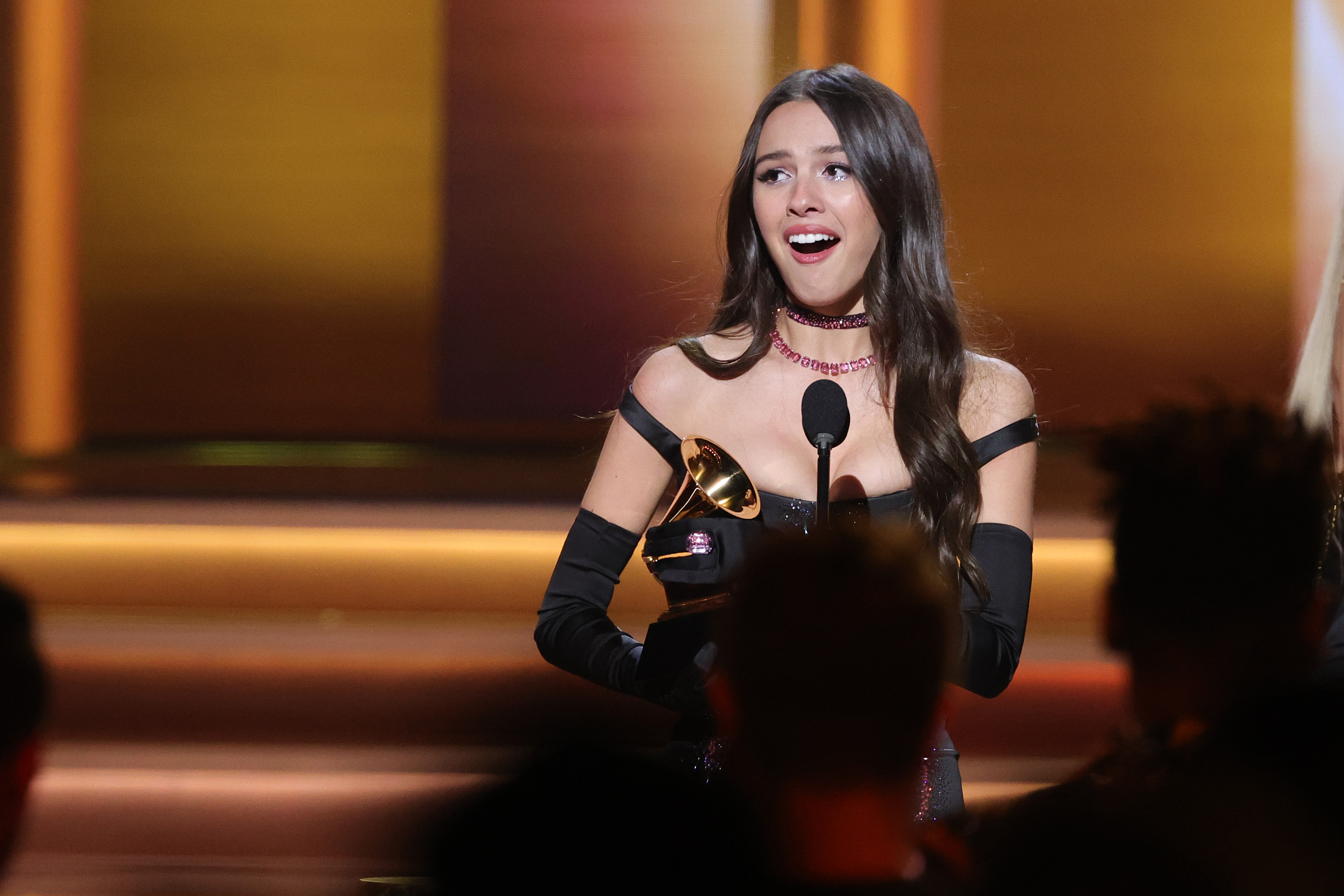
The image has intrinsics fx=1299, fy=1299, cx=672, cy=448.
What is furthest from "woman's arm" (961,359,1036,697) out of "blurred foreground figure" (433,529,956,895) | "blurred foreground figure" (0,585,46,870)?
"blurred foreground figure" (0,585,46,870)

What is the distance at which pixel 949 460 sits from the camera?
5.13 feet

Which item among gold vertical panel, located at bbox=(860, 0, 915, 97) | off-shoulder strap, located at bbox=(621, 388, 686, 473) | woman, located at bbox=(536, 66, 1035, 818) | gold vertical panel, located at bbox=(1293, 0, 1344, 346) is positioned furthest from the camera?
gold vertical panel, located at bbox=(1293, 0, 1344, 346)

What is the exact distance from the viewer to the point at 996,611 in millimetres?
1504

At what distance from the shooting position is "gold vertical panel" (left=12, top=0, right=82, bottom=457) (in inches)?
155

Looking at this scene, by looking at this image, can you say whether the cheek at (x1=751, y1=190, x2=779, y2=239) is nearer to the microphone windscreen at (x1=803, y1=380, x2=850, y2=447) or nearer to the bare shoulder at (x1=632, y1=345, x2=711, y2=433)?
the bare shoulder at (x1=632, y1=345, x2=711, y2=433)

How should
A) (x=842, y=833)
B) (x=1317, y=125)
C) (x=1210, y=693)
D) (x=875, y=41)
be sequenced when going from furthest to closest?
(x=1317, y=125), (x=875, y=41), (x=1210, y=693), (x=842, y=833)

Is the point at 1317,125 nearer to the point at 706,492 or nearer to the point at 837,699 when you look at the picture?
the point at 706,492

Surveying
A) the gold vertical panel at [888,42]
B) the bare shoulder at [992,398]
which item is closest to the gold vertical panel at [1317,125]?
the gold vertical panel at [888,42]

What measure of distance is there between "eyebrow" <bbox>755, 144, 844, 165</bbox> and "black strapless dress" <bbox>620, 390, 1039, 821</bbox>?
0.35 m

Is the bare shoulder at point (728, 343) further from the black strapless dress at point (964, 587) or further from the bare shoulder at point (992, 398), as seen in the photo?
the bare shoulder at point (992, 398)

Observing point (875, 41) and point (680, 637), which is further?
point (875, 41)

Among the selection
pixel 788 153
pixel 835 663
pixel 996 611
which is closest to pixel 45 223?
pixel 788 153

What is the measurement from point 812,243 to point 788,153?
0.38ft

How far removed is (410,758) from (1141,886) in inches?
104
